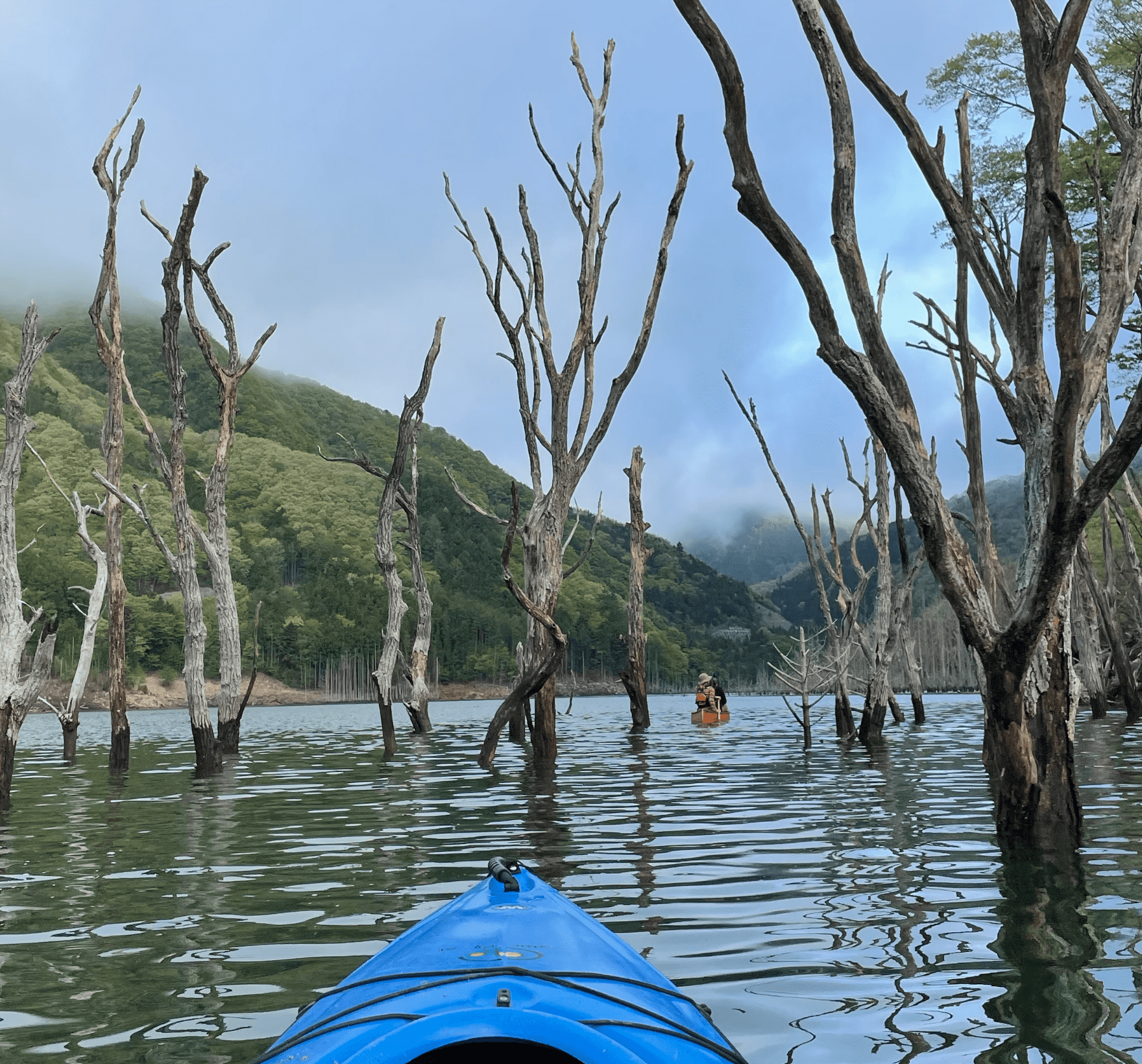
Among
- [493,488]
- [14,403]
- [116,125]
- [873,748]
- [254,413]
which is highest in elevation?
[254,413]

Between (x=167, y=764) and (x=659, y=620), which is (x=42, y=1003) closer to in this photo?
(x=167, y=764)

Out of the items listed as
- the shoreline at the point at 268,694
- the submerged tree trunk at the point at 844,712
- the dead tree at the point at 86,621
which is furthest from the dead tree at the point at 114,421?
the shoreline at the point at 268,694

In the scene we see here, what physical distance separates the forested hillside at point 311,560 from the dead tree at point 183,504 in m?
68.6

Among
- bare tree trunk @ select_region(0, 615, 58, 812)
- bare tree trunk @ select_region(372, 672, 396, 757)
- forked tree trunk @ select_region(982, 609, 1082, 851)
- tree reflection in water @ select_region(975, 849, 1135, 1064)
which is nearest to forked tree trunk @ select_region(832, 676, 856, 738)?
bare tree trunk @ select_region(372, 672, 396, 757)

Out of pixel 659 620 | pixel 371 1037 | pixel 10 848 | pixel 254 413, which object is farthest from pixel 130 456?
pixel 371 1037

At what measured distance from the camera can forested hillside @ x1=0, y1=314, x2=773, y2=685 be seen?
9081 cm

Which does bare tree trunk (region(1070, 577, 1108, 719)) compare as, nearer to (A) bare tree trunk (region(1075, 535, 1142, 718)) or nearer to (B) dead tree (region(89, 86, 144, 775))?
(A) bare tree trunk (region(1075, 535, 1142, 718))

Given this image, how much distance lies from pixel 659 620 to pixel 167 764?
9985 cm

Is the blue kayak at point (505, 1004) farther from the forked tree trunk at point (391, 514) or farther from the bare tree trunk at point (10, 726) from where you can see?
the forked tree trunk at point (391, 514)

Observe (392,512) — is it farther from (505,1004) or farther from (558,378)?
(505,1004)

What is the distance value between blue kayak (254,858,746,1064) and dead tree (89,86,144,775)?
47.4 feet

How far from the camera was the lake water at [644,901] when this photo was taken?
424 cm

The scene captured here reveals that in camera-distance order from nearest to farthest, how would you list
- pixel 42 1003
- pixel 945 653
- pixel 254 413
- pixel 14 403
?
pixel 42 1003, pixel 14 403, pixel 945 653, pixel 254 413

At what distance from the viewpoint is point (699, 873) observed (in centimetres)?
735
